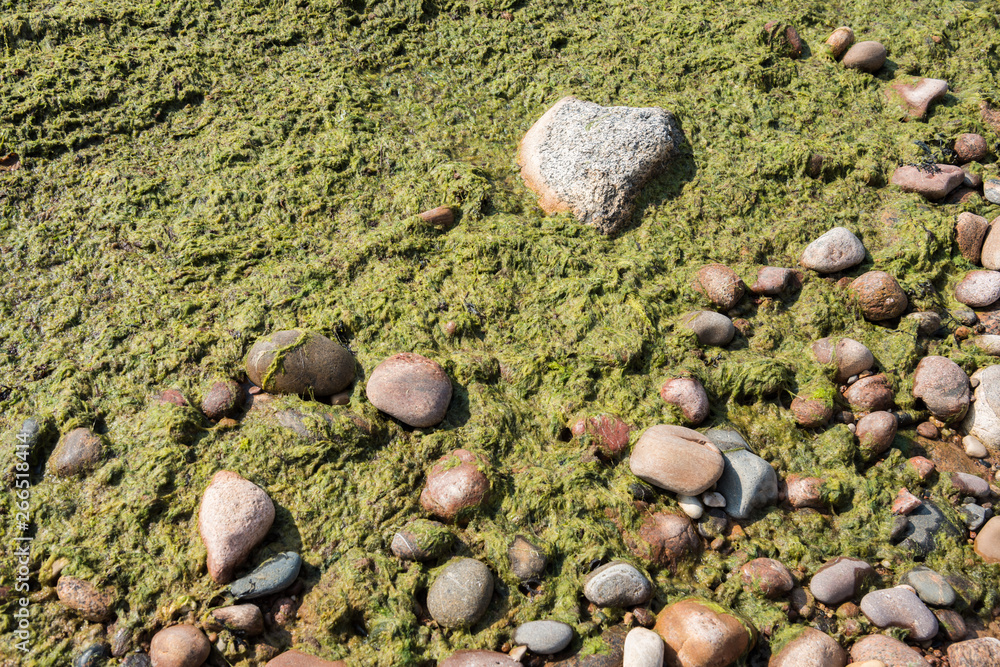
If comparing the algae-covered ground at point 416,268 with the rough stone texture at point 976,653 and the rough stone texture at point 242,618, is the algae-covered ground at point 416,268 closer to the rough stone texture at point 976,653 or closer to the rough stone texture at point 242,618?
the rough stone texture at point 242,618

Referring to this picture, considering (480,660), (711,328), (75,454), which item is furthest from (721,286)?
(75,454)

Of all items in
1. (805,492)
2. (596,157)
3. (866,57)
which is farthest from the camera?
(866,57)

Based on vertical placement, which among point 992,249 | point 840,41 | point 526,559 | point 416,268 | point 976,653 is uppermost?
point 840,41

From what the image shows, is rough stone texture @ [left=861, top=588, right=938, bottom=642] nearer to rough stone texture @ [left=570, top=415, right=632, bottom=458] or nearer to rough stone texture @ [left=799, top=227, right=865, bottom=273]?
rough stone texture @ [left=570, top=415, right=632, bottom=458]

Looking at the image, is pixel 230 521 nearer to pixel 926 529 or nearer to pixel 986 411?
pixel 926 529

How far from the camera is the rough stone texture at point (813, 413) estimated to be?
9.25ft

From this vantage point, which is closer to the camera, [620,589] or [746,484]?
[620,589]

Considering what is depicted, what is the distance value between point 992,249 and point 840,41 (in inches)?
71.8

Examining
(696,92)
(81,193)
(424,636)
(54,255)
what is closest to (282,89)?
(81,193)

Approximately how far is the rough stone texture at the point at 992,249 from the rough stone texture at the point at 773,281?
109 cm

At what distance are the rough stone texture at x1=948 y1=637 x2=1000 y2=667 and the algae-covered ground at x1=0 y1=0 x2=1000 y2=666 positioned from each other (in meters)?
0.22

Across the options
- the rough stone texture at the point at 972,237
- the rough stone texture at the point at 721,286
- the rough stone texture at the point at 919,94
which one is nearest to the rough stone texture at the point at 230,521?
the rough stone texture at the point at 721,286

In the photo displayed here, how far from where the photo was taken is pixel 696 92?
161 inches

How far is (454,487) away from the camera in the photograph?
98.1 inches
